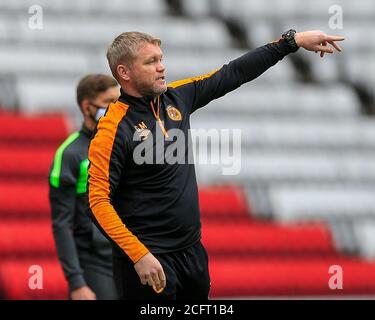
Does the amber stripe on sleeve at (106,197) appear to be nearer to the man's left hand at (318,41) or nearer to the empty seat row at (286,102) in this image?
the man's left hand at (318,41)

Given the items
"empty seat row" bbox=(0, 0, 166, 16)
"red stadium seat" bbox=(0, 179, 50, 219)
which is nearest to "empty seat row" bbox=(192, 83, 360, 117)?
"empty seat row" bbox=(0, 0, 166, 16)

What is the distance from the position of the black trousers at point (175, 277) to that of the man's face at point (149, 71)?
53 cm

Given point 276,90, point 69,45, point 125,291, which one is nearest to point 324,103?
point 276,90

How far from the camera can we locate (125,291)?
11.8 feet

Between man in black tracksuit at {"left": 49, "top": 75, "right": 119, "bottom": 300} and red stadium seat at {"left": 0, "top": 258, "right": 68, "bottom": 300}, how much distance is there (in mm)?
→ 1325

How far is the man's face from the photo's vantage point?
3.56 m

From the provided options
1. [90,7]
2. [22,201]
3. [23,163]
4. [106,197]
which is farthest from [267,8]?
[106,197]

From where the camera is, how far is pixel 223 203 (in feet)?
23.1

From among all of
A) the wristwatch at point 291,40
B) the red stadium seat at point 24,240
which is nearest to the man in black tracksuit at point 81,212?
the wristwatch at point 291,40

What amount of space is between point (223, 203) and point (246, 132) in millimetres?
998

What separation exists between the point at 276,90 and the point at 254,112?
1.45ft

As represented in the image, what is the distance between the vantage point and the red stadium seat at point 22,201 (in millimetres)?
6367
